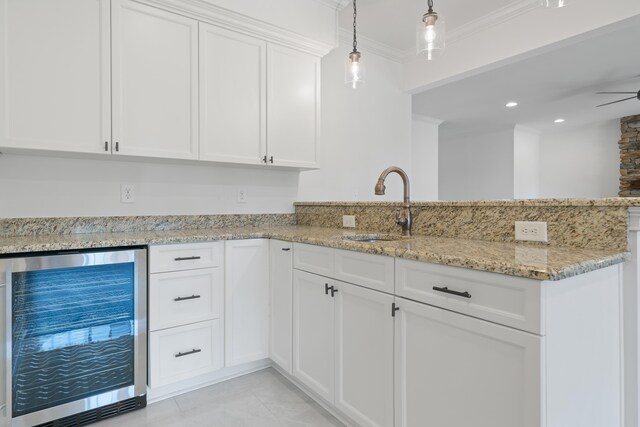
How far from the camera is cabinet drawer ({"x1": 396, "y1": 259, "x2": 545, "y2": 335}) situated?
0.96 metres

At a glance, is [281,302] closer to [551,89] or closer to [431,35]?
[431,35]

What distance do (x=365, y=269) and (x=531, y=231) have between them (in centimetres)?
72

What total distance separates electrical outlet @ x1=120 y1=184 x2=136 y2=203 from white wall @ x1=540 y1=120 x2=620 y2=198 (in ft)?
25.6

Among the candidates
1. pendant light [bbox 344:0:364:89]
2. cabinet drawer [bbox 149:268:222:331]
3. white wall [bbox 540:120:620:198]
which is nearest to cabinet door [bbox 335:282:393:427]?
cabinet drawer [bbox 149:268:222:331]

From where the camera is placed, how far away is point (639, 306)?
121cm

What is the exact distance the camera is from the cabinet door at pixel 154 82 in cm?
199

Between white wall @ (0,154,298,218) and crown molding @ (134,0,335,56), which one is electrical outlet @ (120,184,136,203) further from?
crown molding @ (134,0,335,56)

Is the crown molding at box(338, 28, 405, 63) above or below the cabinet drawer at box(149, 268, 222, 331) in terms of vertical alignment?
above

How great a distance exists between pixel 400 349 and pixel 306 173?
2.03 metres

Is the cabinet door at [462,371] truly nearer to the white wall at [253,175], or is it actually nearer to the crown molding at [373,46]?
the white wall at [253,175]

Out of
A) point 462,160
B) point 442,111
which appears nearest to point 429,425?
point 442,111

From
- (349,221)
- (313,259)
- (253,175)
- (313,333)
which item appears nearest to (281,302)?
(313,333)

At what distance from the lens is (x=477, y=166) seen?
732 cm

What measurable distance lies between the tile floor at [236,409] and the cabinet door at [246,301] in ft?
0.60
